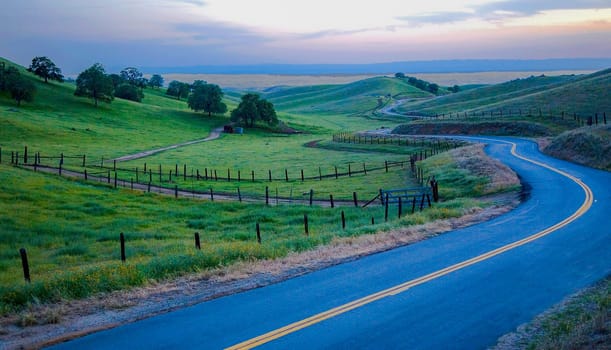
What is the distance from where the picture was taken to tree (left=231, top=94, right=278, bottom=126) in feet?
402

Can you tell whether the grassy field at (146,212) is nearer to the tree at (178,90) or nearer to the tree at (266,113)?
the tree at (266,113)

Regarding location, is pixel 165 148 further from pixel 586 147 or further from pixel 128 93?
pixel 128 93

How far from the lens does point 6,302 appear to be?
12641 millimetres

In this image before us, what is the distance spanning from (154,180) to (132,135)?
4571 cm

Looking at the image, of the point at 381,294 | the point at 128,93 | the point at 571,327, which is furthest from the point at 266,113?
the point at 571,327

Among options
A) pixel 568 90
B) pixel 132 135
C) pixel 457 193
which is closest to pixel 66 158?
pixel 132 135

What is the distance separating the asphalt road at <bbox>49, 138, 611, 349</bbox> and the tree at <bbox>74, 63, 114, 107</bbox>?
10946cm

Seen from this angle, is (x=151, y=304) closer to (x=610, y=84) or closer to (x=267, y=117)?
(x=610, y=84)

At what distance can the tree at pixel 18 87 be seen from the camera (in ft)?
337

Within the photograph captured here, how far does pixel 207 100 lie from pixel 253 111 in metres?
15.7

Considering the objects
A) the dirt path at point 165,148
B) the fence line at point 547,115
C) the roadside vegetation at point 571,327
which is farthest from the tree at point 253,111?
the roadside vegetation at point 571,327

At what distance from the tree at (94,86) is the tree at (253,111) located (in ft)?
86.7

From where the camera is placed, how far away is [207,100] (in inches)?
5207

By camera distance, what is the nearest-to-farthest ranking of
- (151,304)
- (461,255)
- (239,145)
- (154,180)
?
(151,304), (461,255), (154,180), (239,145)
